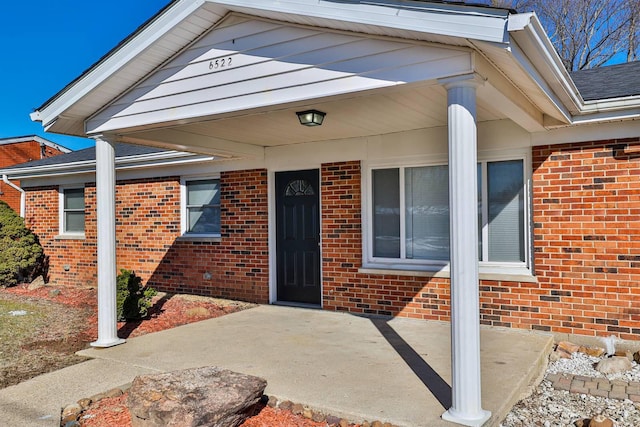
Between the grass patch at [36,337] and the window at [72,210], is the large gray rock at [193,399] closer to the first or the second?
the grass patch at [36,337]

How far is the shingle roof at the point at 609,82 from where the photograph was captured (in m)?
5.61

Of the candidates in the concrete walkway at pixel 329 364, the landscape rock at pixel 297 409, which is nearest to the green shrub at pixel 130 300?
the concrete walkway at pixel 329 364

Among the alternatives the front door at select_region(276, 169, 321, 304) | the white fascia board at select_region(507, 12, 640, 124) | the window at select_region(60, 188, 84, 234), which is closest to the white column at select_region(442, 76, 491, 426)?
the white fascia board at select_region(507, 12, 640, 124)

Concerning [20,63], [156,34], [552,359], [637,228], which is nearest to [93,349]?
[156,34]

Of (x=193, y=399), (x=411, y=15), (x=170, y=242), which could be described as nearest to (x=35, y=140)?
(x=170, y=242)

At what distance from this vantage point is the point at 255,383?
385 cm

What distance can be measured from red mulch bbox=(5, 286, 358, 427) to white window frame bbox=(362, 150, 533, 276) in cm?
246

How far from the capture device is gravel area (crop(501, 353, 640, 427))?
3.91m

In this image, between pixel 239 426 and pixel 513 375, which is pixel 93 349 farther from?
pixel 513 375

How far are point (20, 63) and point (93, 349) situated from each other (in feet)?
117

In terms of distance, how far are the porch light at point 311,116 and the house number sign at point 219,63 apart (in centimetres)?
97

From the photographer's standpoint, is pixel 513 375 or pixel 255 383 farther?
pixel 513 375

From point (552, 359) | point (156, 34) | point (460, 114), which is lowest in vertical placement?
point (552, 359)

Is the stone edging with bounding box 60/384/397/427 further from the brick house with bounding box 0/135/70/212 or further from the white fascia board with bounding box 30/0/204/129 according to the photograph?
the brick house with bounding box 0/135/70/212
